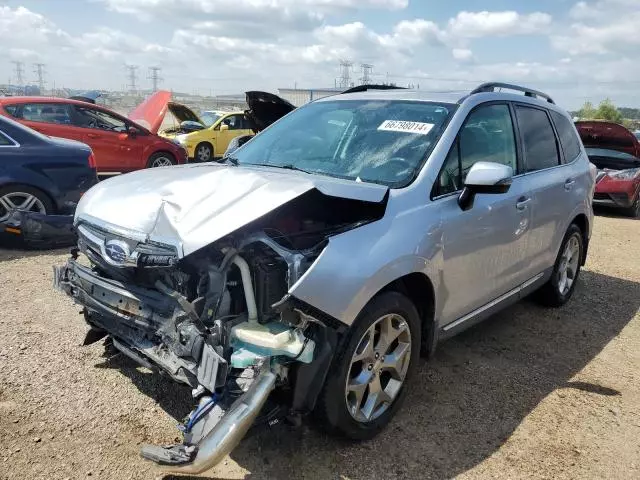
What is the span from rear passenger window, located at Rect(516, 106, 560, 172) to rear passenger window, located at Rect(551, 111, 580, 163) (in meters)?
0.19

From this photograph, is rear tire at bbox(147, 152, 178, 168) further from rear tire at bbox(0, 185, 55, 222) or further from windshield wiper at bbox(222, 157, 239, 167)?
windshield wiper at bbox(222, 157, 239, 167)

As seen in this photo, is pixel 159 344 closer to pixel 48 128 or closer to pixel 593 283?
pixel 593 283

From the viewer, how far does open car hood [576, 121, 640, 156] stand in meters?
11.2

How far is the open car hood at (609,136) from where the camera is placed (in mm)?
11180

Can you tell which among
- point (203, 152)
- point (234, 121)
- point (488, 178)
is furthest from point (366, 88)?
point (234, 121)

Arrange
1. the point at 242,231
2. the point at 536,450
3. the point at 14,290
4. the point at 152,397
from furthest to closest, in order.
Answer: the point at 14,290 → the point at 152,397 → the point at 536,450 → the point at 242,231

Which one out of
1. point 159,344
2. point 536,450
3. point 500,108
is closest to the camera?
point 159,344

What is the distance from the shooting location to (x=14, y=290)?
5.07 meters

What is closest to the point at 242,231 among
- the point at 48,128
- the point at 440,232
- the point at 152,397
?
the point at 440,232

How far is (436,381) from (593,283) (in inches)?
141

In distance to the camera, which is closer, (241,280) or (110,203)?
(241,280)

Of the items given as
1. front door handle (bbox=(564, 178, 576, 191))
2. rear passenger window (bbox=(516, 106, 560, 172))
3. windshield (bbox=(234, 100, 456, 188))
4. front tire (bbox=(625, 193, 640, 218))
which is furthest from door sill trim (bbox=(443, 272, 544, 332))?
front tire (bbox=(625, 193, 640, 218))

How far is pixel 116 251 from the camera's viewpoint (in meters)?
2.86

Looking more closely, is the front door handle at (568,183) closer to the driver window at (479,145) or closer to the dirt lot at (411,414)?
the driver window at (479,145)
